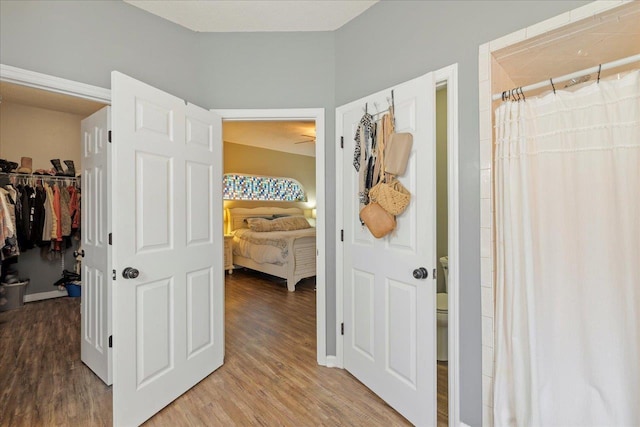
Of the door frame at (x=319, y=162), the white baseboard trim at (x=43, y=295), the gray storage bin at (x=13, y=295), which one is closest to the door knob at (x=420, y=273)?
the door frame at (x=319, y=162)

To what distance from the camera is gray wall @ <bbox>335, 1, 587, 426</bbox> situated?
1519 mm

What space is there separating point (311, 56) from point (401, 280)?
1.85 meters

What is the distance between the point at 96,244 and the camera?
7.30ft

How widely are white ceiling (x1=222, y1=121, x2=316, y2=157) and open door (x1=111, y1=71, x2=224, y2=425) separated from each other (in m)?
2.77

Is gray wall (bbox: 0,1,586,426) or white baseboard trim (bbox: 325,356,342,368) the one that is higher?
gray wall (bbox: 0,1,586,426)

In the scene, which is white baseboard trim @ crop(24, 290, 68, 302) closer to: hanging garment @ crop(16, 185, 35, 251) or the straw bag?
hanging garment @ crop(16, 185, 35, 251)

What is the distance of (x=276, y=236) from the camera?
5266 millimetres

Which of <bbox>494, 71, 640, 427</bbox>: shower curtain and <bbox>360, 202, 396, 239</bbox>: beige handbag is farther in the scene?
<bbox>360, 202, 396, 239</bbox>: beige handbag

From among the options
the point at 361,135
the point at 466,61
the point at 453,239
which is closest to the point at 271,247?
the point at 361,135

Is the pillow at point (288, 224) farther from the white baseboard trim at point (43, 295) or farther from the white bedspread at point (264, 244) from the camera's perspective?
the white baseboard trim at point (43, 295)

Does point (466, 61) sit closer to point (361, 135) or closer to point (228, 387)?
point (361, 135)

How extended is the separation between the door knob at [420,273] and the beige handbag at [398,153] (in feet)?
1.83

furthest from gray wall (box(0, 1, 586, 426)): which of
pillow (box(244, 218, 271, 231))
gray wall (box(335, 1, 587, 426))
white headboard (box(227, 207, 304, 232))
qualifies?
white headboard (box(227, 207, 304, 232))

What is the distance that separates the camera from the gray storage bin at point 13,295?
3.75 meters
